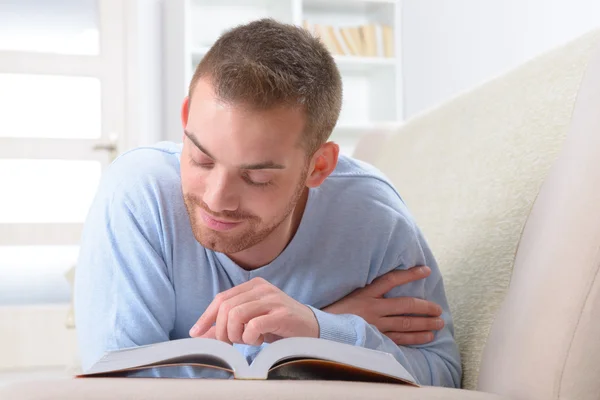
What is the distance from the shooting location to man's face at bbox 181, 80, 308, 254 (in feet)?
3.34

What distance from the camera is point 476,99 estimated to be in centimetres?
160

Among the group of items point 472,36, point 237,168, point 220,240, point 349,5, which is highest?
point 349,5

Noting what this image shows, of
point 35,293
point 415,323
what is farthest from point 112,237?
point 35,293

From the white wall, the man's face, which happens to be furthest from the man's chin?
the white wall

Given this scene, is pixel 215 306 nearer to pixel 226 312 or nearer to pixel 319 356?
pixel 226 312

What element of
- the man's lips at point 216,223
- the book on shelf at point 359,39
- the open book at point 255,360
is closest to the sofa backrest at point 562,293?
the open book at point 255,360

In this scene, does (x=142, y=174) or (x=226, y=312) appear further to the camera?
(x=142, y=174)

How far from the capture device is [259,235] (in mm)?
1113

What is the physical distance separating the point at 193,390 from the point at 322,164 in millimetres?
547

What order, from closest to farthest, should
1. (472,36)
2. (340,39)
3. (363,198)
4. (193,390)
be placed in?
(193,390) < (363,198) < (472,36) < (340,39)

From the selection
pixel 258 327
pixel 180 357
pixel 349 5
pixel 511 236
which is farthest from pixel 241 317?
pixel 349 5

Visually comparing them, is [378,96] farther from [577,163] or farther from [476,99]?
[577,163]

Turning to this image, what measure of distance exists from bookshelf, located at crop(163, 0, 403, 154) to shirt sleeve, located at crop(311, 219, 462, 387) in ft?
10.8

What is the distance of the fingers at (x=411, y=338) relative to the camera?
1252 mm
